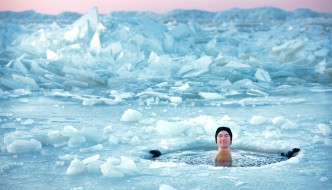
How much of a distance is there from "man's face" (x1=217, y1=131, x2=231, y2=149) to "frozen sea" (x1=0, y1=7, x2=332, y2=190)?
0.81 feet

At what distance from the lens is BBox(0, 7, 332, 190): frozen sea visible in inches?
103

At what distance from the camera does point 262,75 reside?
7227mm

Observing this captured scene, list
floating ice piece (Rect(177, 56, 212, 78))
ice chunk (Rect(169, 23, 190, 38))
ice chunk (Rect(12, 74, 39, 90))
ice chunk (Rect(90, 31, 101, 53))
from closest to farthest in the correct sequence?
ice chunk (Rect(12, 74, 39, 90)), floating ice piece (Rect(177, 56, 212, 78)), ice chunk (Rect(90, 31, 101, 53)), ice chunk (Rect(169, 23, 190, 38))

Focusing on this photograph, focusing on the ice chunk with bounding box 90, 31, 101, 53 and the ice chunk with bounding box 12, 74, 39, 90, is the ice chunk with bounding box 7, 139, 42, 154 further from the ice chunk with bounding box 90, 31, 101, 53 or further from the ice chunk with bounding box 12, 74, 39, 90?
the ice chunk with bounding box 90, 31, 101, 53

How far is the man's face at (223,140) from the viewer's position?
3.24 m

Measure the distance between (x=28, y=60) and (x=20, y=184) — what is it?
18.3 feet

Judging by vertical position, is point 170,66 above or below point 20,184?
above

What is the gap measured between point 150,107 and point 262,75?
2.71 metres

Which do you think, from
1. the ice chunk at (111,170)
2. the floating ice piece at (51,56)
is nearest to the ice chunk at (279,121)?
the ice chunk at (111,170)

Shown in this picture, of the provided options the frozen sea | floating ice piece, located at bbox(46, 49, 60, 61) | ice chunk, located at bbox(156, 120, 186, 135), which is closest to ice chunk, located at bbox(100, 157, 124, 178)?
the frozen sea

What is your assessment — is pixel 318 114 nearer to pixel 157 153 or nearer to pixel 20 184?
pixel 157 153

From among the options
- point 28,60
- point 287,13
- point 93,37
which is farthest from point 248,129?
point 287,13

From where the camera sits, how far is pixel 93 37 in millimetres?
8922

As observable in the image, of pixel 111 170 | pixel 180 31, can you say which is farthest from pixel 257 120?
→ pixel 180 31
